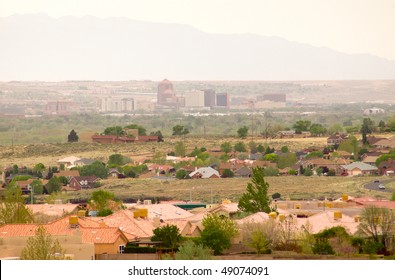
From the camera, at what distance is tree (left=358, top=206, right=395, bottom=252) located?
26.4 m

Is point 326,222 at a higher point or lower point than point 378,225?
lower

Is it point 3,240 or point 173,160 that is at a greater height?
point 3,240

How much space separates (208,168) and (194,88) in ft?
397

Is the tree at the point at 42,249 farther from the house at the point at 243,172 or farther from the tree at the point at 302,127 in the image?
the tree at the point at 302,127

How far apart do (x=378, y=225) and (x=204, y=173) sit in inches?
1476

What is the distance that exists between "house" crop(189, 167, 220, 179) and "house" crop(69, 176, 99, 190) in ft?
14.5

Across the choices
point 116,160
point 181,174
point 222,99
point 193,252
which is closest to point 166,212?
point 193,252

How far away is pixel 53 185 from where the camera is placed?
5831 cm

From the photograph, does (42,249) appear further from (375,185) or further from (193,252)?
(375,185)

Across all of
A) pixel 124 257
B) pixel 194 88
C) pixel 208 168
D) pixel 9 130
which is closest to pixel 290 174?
pixel 208 168

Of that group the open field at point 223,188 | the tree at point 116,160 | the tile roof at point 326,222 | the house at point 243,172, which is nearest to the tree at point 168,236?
the tile roof at point 326,222
